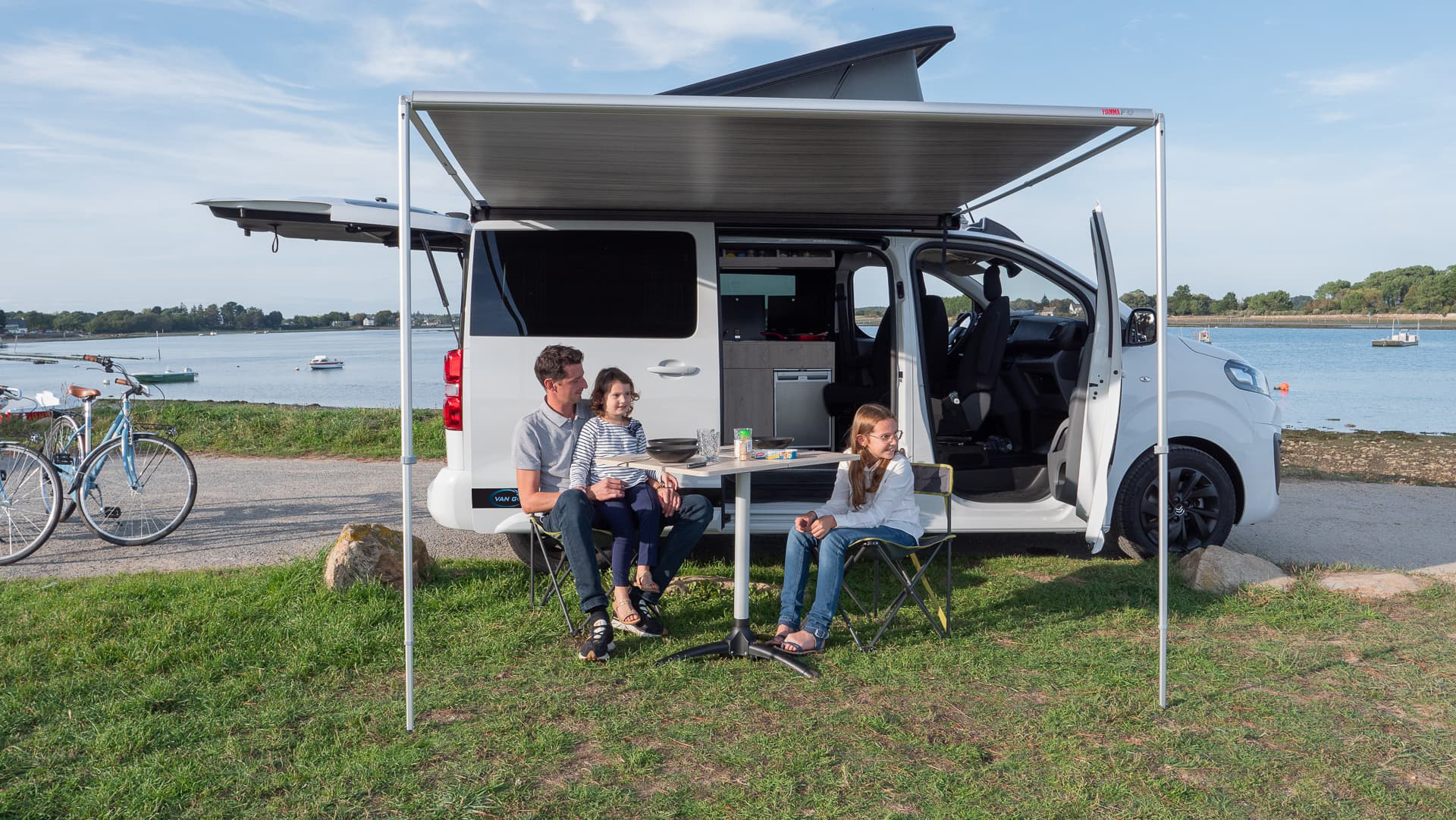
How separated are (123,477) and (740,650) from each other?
4.16 m

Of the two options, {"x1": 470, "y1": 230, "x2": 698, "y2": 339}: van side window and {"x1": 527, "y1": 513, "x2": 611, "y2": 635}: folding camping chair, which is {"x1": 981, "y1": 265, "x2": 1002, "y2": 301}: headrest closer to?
{"x1": 470, "y1": 230, "x2": 698, "y2": 339}: van side window

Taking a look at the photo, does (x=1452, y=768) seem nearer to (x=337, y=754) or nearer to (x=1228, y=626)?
(x=1228, y=626)

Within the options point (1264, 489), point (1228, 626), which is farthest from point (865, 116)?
point (1264, 489)

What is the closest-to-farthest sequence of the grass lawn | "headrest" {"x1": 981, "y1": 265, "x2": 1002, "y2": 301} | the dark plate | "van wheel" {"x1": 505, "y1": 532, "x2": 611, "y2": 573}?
the grass lawn, the dark plate, "van wheel" {"x1": 505, "y1": 532, "x2": 611, "y2": 573}, "headrest" {"x1": 981, "y1": 265, "x2": 1002, "y2": 301}

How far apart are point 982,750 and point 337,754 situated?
197 centimetres

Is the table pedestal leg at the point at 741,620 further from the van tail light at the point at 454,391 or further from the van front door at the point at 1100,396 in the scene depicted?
the van front door at the point at 1100,396

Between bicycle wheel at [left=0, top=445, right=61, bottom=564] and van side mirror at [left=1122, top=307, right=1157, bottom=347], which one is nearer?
van side mirror at [left=1122, top=307, right=1157, bottom=347]

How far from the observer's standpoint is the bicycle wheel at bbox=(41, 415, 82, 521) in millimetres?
5969

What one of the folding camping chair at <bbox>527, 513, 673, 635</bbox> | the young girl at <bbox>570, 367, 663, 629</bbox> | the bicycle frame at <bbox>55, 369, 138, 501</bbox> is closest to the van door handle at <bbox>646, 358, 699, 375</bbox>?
the young girl at <bbox>570, 367, 663, 629</bbox>

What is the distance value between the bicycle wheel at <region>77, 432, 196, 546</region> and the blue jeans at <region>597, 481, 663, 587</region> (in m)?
3.22

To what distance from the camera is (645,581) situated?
4258mm

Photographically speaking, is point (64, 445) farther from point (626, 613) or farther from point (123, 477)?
point (626, 613)

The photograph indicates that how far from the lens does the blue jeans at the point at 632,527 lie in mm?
4246

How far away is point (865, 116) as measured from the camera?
3.21 m
